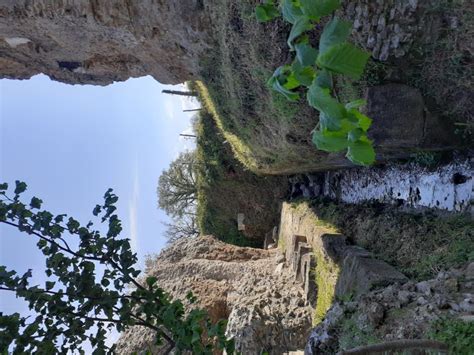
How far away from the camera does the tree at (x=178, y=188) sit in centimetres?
1714

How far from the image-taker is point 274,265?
8703 mm

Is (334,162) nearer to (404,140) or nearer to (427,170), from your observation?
(427,170)

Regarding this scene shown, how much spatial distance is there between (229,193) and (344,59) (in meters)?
10.6

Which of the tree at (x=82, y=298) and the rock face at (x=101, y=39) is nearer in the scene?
the tree at (x=82, y=298)

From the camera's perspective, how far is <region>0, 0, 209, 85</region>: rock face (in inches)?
234

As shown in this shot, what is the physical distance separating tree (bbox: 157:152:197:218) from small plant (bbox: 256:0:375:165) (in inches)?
590

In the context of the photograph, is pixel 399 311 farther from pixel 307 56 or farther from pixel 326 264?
pixel 326 264

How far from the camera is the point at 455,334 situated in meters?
2.46

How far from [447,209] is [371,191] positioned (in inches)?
78.7

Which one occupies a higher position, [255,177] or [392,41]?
[255,177]

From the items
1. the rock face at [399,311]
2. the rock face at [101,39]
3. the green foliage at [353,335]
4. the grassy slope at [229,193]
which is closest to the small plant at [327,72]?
the rock face at [399,311]

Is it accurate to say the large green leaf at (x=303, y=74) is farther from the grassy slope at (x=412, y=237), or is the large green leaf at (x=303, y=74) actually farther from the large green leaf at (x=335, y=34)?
the grassy slope at (x=412, y=237)

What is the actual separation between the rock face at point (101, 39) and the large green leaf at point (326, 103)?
4.45m

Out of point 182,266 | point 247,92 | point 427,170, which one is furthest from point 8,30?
point 427,170
